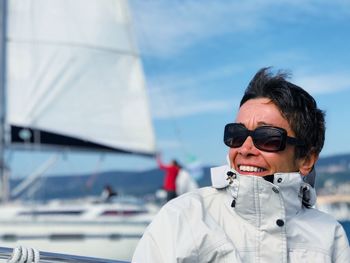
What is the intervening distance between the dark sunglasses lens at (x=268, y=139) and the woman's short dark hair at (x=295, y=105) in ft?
0.22

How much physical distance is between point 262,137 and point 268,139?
0.02 metres

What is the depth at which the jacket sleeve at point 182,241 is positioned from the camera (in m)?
2.00

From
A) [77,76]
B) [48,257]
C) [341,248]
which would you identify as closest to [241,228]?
Answer: [341,248]

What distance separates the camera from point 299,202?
2.21 m

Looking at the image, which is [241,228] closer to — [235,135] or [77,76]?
[235,135]

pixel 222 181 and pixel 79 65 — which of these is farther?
pixel 79 65

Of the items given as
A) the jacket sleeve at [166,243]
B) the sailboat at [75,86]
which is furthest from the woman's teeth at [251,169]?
the sailboat at [75,86]

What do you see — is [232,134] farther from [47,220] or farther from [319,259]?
[47,220]

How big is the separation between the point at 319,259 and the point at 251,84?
0.54m

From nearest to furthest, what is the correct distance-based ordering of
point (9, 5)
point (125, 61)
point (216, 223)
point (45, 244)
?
point (216, 223) → point (45, 244) → point (9, 5) → point (125, 61)

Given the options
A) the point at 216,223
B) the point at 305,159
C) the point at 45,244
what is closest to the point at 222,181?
the point at 216,223

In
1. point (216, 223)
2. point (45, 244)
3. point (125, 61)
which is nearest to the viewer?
point (216, 223)

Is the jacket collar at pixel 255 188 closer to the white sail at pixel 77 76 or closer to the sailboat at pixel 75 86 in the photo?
the sailboat at pixel 75 86

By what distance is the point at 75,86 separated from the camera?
1855 centimetres
